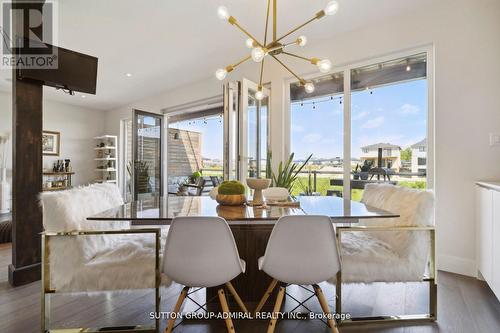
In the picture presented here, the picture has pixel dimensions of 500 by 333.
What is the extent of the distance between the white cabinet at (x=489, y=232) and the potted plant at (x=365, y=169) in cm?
104

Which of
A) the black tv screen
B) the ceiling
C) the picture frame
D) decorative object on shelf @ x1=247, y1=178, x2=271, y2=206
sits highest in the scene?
the ceiling

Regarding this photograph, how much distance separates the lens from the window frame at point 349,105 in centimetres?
257

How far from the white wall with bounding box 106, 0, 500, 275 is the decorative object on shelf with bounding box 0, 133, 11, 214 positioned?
23.4ft

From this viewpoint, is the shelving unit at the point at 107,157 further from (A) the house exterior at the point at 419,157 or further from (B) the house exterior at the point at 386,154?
(A) the house exterior at the point at 419,157

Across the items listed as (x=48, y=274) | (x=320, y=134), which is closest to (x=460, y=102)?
(x=320, y=134)

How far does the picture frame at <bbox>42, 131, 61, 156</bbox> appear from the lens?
5871 millimetres

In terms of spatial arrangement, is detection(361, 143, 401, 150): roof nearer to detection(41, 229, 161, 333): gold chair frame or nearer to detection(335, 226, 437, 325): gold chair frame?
detection(335, 226, 437, 325): gold chair frame

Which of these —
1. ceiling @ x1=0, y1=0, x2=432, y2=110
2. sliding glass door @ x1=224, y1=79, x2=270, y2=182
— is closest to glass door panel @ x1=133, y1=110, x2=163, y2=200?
ceiling @ x1=0, y1=0, x2=432, y2=110

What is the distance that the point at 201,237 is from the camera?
3.84 feet

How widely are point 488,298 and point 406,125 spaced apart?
1763 millimetres

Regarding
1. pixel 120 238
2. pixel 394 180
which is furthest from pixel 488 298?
pixel 120 238

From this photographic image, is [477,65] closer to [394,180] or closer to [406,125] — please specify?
[406,125]

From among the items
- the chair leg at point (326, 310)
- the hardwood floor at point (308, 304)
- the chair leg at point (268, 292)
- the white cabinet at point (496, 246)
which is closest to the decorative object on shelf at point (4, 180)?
the hardwood floor at point (308, 304)

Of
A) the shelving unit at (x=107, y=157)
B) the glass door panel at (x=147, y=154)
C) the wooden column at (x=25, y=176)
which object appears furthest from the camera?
the shelving unit at (x=107, y=157)
